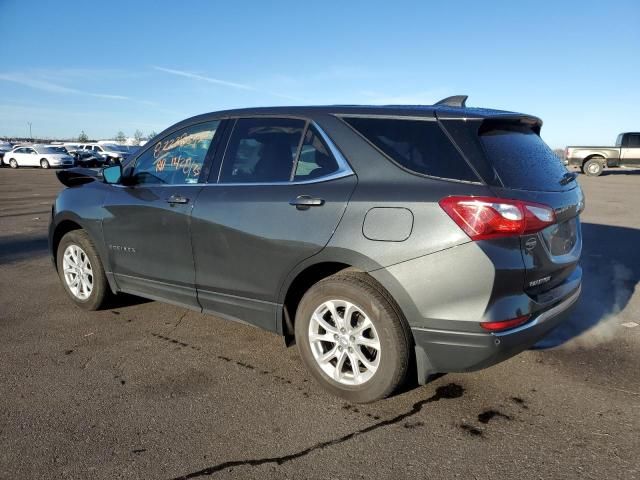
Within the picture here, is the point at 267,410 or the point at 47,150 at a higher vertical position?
the point at 47,150

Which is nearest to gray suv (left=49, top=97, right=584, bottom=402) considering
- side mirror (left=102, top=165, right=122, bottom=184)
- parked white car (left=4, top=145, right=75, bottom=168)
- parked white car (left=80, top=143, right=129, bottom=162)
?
side mirror (left=102, top=165, right=122, bottom=184)

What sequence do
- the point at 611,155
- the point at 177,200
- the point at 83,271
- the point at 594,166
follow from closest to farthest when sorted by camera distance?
the point at 177,200 → the point at 83,271 → the point at 611,155 → the point at 594,166

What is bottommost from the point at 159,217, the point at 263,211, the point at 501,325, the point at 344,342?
the point at 344,342

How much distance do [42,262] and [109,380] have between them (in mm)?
4156

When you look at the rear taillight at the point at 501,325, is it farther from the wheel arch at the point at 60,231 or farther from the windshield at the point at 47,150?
the windshield at the point at 47,150

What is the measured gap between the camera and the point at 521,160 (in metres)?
2.98

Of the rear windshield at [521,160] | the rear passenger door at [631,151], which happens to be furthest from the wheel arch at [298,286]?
the rear passenger door at [631,151]

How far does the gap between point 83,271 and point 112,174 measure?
3.27 feet

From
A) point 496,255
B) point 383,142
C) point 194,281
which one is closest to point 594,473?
point 496,255

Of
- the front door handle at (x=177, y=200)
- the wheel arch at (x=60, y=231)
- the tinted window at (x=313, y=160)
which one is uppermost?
the tinted window at (x=313, y=160)

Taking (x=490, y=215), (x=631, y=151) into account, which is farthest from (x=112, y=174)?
(x=631, y=151)

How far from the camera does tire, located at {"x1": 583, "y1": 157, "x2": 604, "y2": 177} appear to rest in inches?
1061

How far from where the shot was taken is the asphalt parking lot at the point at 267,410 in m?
2.47

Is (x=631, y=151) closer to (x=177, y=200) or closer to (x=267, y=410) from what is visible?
(x=177, y=200)
